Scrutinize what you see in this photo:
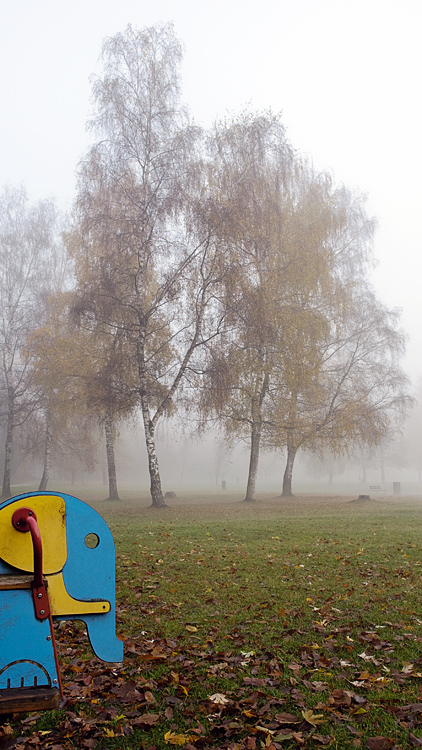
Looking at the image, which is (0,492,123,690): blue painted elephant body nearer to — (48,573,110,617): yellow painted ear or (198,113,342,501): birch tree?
(48,573,110,617): yellow painted ear

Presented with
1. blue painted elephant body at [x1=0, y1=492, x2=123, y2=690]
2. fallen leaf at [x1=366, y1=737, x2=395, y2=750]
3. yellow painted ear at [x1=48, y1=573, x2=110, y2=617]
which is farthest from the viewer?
fallen leaf at [x1=366, y1=737, x2=395, y2=750]

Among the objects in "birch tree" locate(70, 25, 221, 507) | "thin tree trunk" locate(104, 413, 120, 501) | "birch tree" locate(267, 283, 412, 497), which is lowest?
"thin tree trunk" locate(104, 413, 120, 501)

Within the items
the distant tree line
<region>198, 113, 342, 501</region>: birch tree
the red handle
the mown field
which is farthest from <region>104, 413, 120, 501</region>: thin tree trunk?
the red handle

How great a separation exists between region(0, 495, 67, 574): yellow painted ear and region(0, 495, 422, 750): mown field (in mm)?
1182

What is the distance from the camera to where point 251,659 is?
4496 millimetres

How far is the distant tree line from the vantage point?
63.1ft

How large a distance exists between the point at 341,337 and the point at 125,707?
25.2 metres

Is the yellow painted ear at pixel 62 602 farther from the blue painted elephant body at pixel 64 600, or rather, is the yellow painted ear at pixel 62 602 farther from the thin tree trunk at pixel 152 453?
the thin tree trunk at pixel 152 453

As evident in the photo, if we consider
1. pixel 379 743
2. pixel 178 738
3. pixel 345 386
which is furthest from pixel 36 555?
pixel 345 386

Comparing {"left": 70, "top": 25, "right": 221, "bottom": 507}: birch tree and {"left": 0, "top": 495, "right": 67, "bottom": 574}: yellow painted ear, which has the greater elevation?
{"left": 70, "top": 25, "right": 221, "bottom": 507}: birch tree

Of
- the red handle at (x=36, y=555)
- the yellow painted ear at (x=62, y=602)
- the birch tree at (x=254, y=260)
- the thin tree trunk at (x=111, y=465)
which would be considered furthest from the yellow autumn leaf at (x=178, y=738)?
the thin tree trunk at (x=111, y=465)

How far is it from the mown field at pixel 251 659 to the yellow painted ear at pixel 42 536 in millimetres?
1182

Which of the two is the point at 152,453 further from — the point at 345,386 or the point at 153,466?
the point at 345,386

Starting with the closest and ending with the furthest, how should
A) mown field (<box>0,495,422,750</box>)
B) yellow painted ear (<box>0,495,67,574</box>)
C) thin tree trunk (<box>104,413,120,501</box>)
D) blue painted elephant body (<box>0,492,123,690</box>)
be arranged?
blue painted elephant body (<box>0,492,123,690</box>) → yellow painted ear (<box>0,495,67,574</box>) → mown field (<box>0,495,422,750</box>) → thin tree trunk (<box>104,413,120,501</box>)
